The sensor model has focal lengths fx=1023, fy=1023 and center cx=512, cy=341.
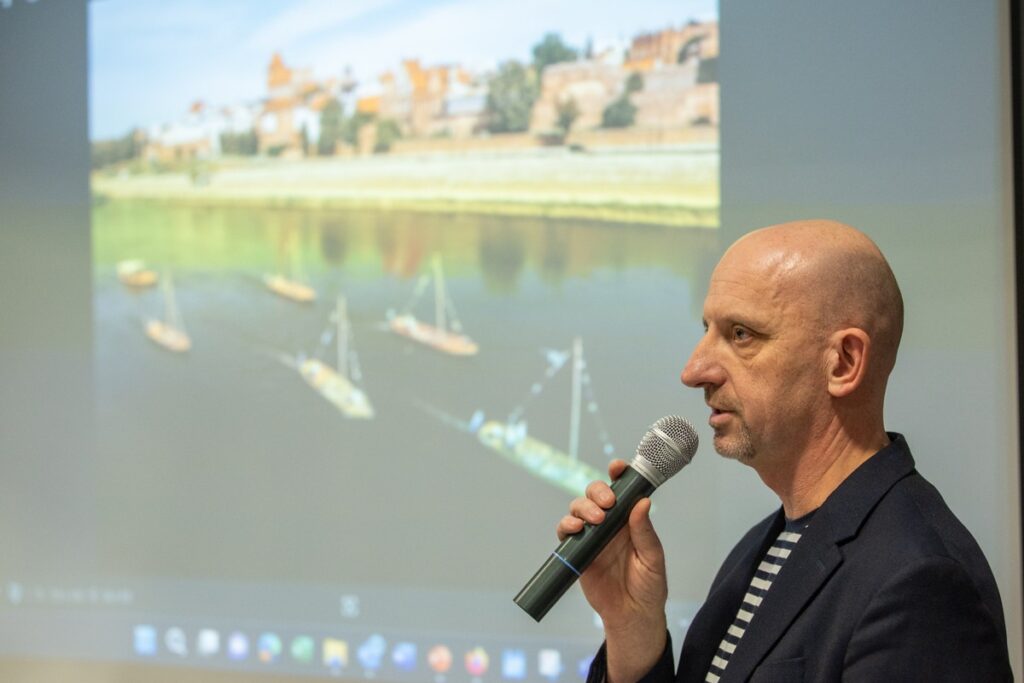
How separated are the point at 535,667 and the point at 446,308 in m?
1.00

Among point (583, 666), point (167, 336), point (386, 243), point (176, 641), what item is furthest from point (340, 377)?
point (583, 666)

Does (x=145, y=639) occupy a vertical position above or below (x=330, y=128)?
below

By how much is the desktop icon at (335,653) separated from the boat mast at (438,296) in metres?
0.92

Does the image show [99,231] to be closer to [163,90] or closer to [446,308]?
[163,90]

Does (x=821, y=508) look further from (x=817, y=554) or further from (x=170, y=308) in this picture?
(x=170, y=308)

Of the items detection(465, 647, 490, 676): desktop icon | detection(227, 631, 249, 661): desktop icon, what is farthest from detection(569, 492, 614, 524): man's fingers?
detection(227, 631, 249, 661): desktop icon

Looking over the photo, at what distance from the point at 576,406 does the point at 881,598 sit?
159 centimetres

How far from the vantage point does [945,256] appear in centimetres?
243

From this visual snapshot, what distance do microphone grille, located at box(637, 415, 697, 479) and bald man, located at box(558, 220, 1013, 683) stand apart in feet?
0.14

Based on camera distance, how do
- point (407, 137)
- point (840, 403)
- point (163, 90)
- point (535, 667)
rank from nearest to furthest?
1. point (840, 403)
2. point (535, 667)
3. point (407, 137)
4. point (163, 90)

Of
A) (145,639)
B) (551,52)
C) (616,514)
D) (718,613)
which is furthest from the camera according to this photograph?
(145,639)

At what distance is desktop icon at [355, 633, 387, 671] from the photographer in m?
2.82

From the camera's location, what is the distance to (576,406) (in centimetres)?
270

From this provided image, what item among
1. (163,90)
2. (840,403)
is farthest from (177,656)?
(840,403)
